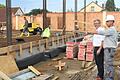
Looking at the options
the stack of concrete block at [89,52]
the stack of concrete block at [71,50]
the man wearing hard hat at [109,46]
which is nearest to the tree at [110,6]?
the stack of concrete block at [71,50]

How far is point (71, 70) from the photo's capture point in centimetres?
1203

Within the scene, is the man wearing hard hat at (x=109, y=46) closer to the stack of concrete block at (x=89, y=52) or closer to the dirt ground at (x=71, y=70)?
the dirt ground at (x=71, y=70)

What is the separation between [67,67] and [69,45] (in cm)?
237

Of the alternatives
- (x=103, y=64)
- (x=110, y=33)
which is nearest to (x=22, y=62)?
(x=103, y=64)

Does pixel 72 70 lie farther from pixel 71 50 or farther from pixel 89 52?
pixel 71 50

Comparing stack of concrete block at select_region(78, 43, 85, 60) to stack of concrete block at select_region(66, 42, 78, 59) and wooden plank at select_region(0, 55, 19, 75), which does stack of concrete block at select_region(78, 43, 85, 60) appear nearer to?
stack of concrete block at select_region(66, 42, 78, 59)

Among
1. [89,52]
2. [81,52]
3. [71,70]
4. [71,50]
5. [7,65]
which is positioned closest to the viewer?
[7,65]

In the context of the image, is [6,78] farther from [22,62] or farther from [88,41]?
[88,41]

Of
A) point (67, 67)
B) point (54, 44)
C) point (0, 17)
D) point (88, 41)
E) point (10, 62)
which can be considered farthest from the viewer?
point (0, 17)

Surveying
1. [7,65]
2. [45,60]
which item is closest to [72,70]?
[45,60]

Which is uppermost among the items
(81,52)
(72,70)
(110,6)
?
(110,6)

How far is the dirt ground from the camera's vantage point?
33.2 feet

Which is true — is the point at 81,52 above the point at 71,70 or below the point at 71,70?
above

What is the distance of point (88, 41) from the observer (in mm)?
14477
